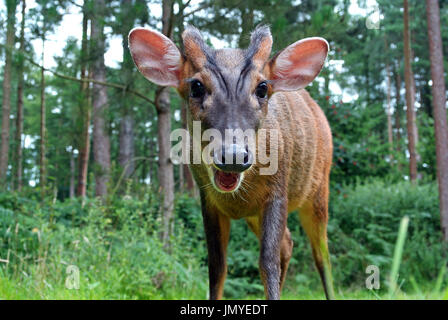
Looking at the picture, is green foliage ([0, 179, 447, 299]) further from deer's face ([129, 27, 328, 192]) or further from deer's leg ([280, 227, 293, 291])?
deer's face ([129, 27, 328, 192])

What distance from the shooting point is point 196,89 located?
279 centimetres

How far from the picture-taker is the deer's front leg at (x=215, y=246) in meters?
3.39

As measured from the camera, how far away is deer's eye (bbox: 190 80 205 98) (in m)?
2.77

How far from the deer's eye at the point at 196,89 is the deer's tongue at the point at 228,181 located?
0.53 m

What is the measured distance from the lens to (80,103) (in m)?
7.06

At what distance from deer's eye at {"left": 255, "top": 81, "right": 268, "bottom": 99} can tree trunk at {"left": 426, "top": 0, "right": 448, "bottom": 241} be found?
6264 mm

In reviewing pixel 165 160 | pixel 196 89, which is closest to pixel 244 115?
pixel 196 89

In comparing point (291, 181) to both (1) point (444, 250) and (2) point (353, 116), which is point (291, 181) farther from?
(2) point (353, 116)

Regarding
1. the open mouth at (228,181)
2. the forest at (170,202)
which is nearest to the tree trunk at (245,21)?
the forest at (170,202)

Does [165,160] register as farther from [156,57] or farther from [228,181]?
[228,181]

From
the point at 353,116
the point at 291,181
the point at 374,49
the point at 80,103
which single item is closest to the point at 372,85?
the point at 374,49

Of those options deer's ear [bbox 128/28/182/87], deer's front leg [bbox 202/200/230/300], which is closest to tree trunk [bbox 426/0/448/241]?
deer's front leg [bbox 202/200/230/300]

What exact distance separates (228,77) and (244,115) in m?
0.28

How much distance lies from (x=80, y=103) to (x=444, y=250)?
6.69 metres
